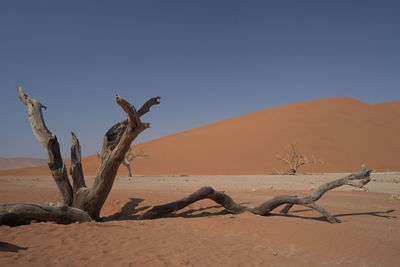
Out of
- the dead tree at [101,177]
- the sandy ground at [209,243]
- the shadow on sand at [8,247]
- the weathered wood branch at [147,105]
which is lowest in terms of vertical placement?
the sandy ground at [209,243]

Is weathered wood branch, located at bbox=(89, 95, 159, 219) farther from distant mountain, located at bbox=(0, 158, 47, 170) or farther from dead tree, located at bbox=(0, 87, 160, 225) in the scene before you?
distant mountain, located at bbox=(0, 158, 47, 170)

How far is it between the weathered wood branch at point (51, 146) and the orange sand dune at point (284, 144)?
22252 millimetres

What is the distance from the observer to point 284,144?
33.8m

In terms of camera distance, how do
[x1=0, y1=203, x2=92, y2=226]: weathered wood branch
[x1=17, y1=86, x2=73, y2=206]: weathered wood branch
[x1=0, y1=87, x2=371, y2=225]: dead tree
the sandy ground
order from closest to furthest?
the sandy ground < [x1=0, y1=203, x2=92, y2=226]: weathered wood branch < [x1=0, y1=87, x2=371, y2=225]: dead tree < [x1=17, y1=86, x2=73, y2=206]: weathered wood branch

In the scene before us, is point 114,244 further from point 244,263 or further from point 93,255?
point 244,263

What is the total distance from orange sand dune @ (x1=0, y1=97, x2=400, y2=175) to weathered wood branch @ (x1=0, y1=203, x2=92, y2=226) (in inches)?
889

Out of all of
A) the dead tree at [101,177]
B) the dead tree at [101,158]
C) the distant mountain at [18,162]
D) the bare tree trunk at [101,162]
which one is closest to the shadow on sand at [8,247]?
the dead tree at [101,177]

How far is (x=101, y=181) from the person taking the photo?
17.3 ft

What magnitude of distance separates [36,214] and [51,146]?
1456 mm

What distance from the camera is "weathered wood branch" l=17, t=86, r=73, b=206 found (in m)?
5.28

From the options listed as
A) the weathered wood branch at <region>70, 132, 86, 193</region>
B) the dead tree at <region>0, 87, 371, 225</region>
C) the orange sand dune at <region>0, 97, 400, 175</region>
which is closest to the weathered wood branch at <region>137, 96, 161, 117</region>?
the dead tree at <region>0, 87, 371, 225</region>

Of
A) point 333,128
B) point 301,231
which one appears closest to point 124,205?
point 301,231

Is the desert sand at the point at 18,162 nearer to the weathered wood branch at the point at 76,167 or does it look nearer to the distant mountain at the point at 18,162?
the distant mountain at the point at 18,162

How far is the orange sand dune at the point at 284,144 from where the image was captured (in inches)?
1109
